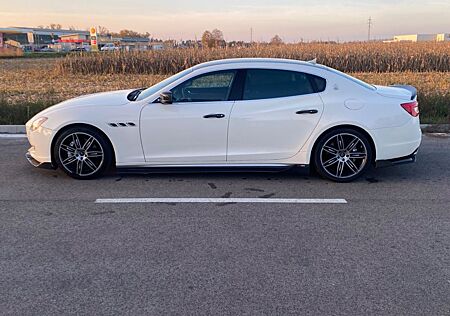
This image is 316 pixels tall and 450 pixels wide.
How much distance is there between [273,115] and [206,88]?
3.16 ft

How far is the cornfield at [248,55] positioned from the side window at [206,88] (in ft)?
54.0

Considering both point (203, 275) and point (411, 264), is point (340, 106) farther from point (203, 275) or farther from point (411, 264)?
point (203, 275)

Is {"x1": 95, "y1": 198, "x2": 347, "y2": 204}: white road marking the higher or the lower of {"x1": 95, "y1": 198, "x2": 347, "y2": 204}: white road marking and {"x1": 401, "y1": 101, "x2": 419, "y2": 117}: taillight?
the lower

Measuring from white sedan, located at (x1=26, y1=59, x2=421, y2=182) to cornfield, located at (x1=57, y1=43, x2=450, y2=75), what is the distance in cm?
1643

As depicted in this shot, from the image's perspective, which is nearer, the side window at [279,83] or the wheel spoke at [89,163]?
the side window at [279,83]

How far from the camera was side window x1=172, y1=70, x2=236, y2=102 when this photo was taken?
17.1 feet

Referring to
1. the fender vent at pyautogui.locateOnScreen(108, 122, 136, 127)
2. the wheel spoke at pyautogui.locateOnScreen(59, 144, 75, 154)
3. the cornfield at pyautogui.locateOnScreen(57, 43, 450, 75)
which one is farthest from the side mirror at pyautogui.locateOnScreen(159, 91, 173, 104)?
the cornfield at pyautogui.locateOnScreen(57, 43, 450, 75)

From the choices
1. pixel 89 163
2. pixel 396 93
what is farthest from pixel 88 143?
pixel 396 93

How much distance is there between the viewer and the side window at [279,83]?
519cm

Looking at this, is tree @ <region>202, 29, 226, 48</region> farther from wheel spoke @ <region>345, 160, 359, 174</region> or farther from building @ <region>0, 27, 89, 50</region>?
building @ <region>0, 27, 89, 50</region>

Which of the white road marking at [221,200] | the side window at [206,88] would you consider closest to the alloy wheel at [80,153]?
the white road marking at [221,200]

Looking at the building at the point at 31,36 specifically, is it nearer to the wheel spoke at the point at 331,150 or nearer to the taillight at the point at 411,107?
the wheel spoke at the point at 331,150

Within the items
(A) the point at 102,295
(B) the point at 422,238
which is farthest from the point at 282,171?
(A) the point at 102,295

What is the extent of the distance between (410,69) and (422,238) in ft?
64.6
